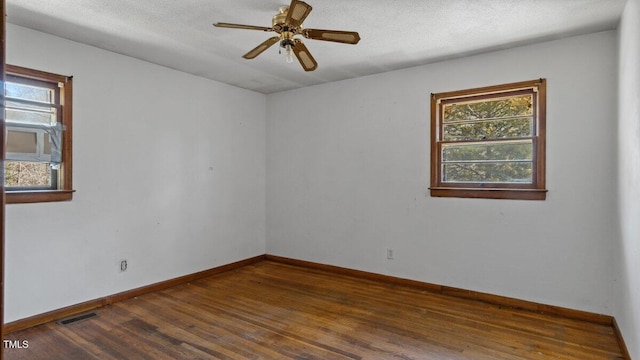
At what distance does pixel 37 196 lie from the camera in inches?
121

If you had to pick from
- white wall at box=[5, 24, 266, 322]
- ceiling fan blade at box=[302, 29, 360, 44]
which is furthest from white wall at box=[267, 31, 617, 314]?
ceiling fan blade at box=[302, 29, 360, 44]

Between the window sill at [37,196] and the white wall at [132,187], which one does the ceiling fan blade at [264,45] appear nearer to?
the white wall at [132,187]

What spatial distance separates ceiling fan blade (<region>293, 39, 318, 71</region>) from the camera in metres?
2.69

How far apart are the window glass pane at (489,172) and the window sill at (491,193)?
4.4 inches

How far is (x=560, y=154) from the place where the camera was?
330cm

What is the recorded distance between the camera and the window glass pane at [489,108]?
3527mm

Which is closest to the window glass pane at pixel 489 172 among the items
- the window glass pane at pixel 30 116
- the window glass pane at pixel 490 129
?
the window glass pane at pixel 490 129

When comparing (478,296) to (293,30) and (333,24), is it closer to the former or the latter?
(333,24)

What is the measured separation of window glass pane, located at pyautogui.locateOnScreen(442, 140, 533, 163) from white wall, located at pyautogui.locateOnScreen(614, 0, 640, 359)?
0.76 metres

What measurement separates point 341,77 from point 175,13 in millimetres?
2330

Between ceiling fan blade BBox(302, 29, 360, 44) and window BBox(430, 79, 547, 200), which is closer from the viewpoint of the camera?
ceiling fan blade BBox(302, 29, 360, 44)

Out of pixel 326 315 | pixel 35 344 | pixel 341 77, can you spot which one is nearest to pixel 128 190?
pixel 35 344

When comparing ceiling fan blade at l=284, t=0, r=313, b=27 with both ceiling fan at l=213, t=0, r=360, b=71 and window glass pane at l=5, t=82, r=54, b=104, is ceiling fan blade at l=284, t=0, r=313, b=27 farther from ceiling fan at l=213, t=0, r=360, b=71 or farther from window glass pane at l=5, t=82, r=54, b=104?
window glass pane at l=5, t=82, r=54, b=104

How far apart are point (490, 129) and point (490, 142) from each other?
139 mm
